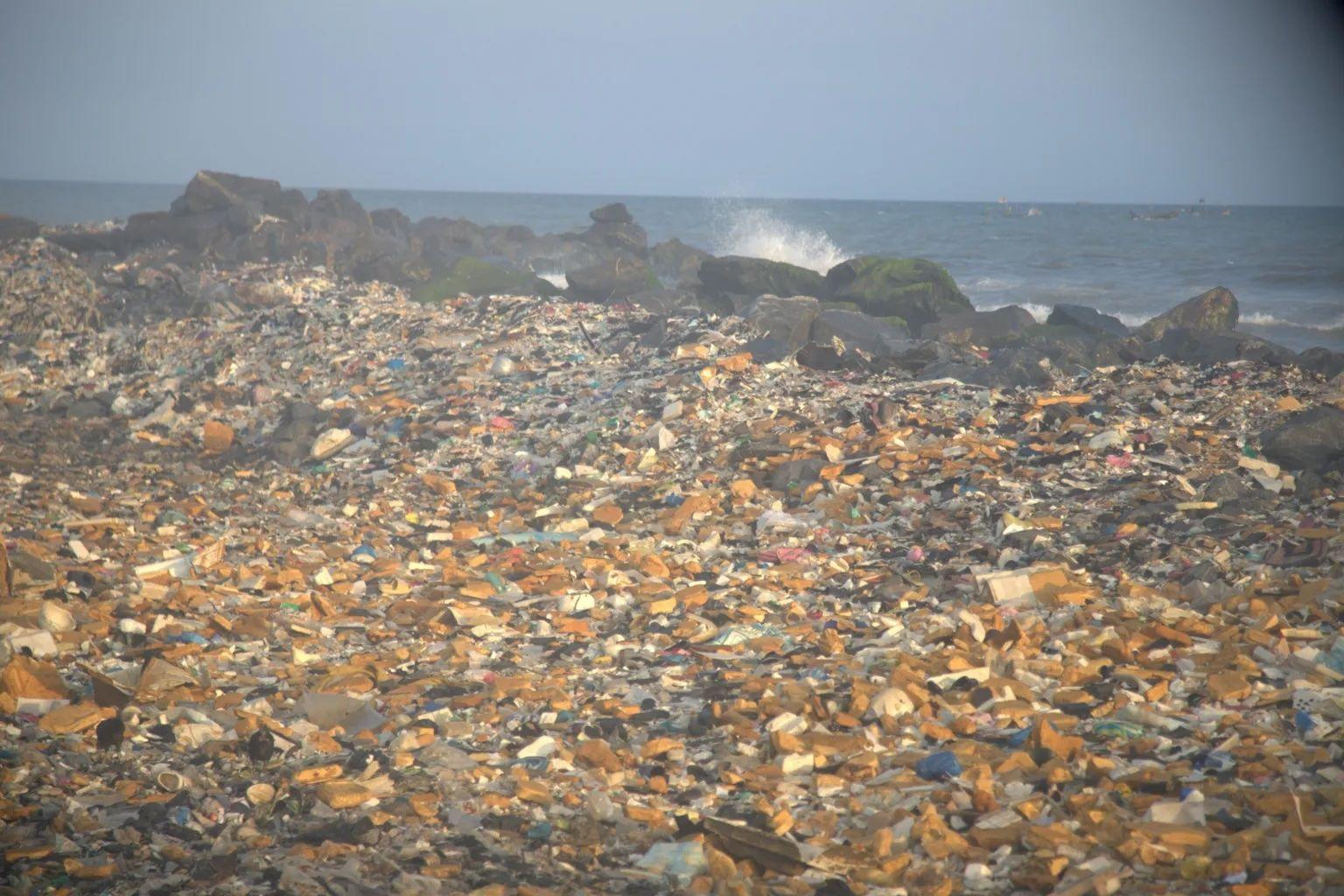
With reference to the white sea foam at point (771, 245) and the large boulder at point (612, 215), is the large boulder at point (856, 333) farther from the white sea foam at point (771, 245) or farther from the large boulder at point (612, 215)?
the white sea foam at point (771, 245)

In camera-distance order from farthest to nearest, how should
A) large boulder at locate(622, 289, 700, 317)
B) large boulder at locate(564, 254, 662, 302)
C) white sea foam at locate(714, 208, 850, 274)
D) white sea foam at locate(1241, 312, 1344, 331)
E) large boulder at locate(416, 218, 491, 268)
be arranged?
white sea foam at locate(714, 208, 850, 274) < large boulder at locate(416, 218, 491, 268) < white sea foam at locate(1241, 312, 1344, 331) < large boulder at locate(564, 254, 662, 302) < large boulder at locate(622, 289, 700, 317)

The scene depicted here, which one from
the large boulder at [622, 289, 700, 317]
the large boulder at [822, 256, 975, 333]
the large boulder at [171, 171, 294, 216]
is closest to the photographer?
the large boulder at [622, 289, 700, 317]

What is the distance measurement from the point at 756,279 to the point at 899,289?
70.3 inches

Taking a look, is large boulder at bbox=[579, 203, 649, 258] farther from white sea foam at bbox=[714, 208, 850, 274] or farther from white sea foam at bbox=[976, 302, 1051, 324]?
white sea foam at bbox=[976, 302, 1051, 324]

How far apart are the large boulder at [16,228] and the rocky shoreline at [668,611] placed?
4422mm

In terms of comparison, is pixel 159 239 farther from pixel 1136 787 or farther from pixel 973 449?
pixel 1136 787

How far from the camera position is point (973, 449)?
635cm

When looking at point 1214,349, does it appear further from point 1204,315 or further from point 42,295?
point 42,295

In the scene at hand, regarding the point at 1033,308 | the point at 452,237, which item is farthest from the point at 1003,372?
the point at 452,237

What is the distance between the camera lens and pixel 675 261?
64.9 ft

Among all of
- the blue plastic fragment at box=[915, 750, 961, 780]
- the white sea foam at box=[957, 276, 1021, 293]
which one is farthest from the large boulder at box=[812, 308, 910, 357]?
the white sea foam at box=[957, 276, 1021, 293]

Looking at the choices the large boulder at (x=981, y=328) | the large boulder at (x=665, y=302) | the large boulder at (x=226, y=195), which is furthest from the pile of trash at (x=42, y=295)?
the large boulder at (x=981, y=328)

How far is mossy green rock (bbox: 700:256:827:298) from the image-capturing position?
12.2 meters

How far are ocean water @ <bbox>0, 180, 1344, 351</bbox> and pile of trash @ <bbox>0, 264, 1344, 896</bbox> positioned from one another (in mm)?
12110
